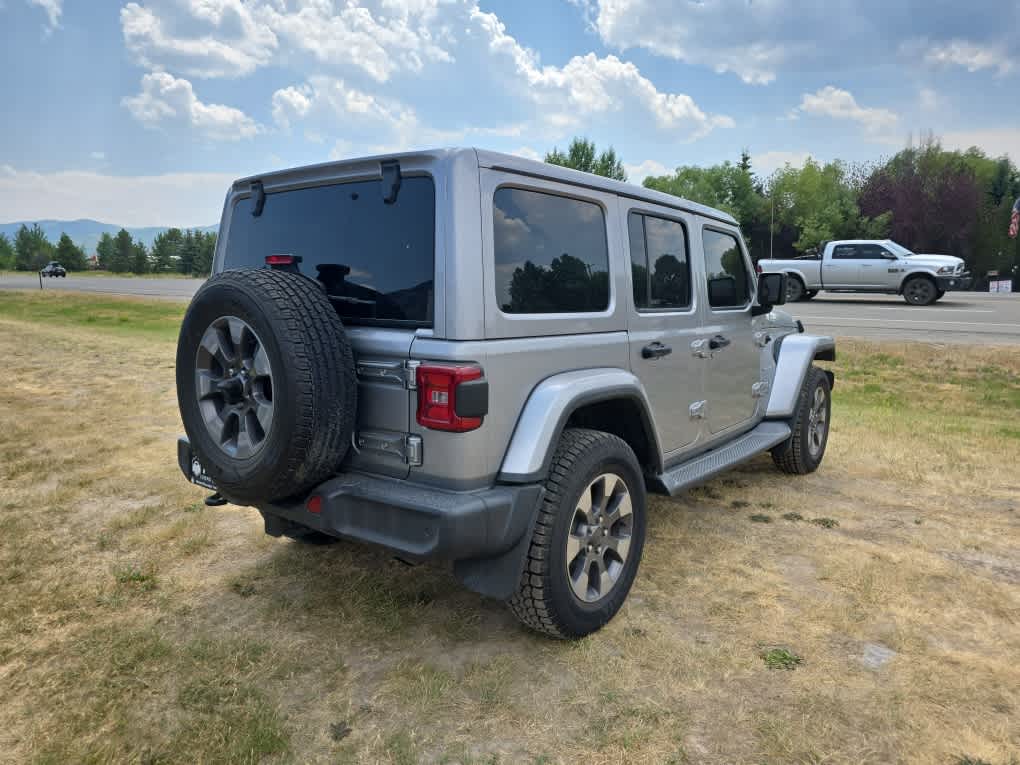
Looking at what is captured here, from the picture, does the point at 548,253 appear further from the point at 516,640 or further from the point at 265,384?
the point at 516,640

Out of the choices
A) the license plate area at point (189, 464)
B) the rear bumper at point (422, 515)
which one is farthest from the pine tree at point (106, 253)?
the rear bumper at point (422, 515)

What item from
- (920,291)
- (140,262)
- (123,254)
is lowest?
(920,291)

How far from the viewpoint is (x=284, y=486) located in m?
2.63

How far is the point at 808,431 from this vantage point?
518 centimetres

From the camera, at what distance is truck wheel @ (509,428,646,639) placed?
2.75m

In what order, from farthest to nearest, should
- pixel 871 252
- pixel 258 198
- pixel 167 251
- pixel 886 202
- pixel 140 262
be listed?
pixel 167 251 → pixel 140 262 → pixel 886 202 → pixel 871 252 → pixel 258 198

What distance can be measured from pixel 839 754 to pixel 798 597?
1117mm

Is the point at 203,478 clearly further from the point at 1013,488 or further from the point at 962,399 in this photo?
the point at 962,399

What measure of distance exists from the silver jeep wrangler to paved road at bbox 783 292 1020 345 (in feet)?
35.9

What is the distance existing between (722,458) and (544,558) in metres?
1.78

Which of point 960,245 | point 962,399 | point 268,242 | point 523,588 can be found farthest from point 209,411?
point 960,245

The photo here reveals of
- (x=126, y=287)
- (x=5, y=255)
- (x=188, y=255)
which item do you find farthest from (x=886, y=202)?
(x=5, y=255)

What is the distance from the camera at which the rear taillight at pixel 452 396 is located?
2.49 metres

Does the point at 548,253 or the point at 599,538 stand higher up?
the point at 548,253
